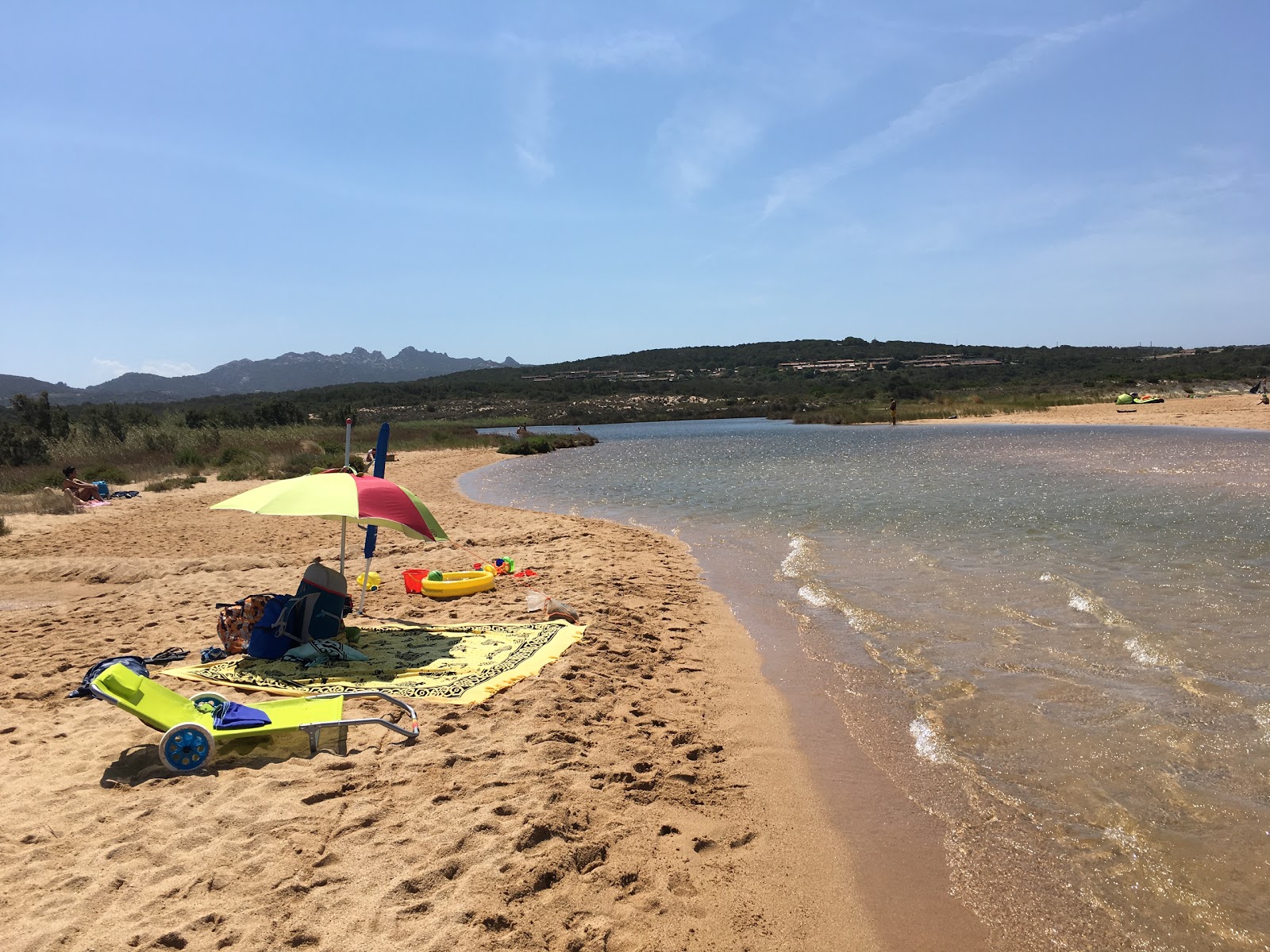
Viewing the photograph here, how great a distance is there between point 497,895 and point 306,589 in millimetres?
4321

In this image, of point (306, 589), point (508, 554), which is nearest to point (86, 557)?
point (508, 554)

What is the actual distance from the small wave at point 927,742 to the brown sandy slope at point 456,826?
3.20 feet

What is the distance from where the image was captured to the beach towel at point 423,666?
6.29 meters

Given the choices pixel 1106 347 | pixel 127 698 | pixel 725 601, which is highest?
pixel 1106 347

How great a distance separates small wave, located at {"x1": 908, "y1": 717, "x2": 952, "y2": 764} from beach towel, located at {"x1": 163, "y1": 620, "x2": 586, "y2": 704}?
323 cm

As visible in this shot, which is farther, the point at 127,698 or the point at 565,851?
the point at 127,698

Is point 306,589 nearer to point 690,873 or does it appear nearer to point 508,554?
point 690,873

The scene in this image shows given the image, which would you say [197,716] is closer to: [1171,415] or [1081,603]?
[1081,603]

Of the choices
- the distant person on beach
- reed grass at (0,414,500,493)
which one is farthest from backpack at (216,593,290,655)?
the distant person on beach

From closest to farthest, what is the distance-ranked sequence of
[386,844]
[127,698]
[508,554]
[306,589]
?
[386,844] → [127,698] → [306,589] → [508,554]

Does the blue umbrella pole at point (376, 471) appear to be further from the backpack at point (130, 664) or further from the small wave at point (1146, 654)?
the small wave at point (1146, 654)

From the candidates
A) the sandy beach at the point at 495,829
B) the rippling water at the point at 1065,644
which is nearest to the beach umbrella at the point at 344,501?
the sandy beach at the point at 495,829

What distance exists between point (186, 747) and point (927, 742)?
529 centimetres

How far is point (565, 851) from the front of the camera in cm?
410
